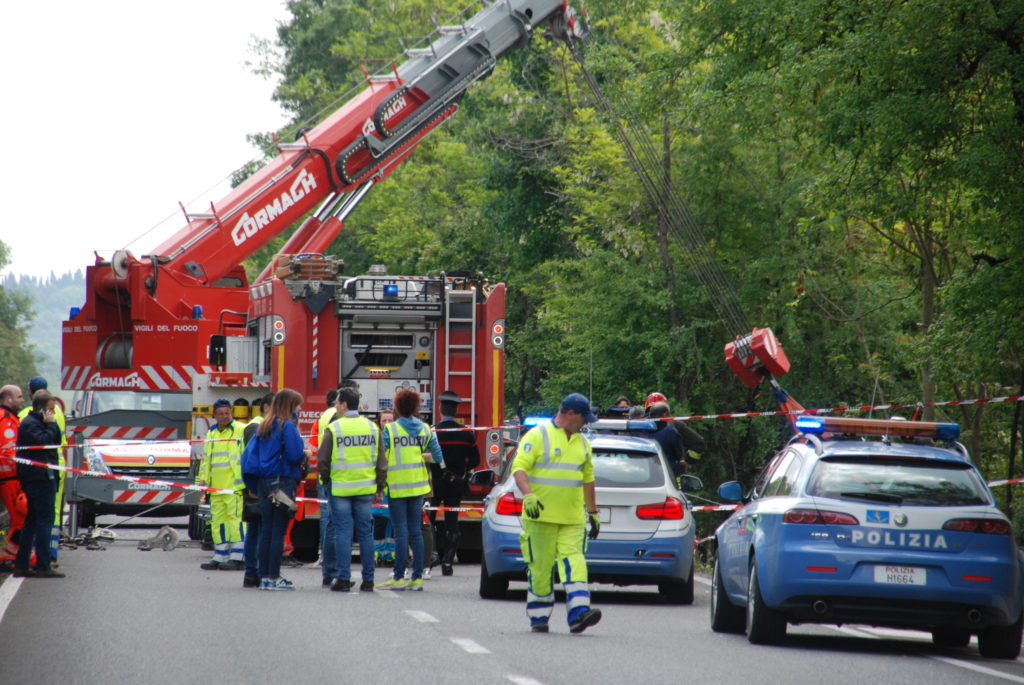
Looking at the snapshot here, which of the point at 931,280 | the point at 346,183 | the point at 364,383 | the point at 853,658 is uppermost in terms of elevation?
the point at 346,183

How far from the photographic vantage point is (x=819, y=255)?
2886cm

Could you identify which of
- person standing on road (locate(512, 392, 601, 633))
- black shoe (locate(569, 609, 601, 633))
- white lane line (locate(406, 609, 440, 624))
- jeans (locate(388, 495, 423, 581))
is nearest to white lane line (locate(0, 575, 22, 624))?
white lane line (locate(406, 609, 440, 624))

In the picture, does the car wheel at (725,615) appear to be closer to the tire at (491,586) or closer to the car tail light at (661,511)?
the car tail light at (661,511)

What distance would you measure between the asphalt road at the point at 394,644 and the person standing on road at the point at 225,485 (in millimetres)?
2611

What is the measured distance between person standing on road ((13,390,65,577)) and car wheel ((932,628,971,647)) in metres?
8.09

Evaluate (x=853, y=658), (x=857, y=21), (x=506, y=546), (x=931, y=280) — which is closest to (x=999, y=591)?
(x=853, y=658)

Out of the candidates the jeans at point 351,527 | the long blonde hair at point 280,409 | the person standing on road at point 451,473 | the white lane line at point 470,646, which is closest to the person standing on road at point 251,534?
the long blonde hair at point 280,409

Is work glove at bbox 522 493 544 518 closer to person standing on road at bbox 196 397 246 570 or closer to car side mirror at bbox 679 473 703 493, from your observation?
car side mirror at bbox 679 473 703 493

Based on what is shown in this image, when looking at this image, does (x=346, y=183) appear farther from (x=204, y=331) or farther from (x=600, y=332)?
(x=600, y=332)

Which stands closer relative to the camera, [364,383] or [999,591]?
[999,591]

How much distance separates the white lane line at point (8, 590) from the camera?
1300 centimetres

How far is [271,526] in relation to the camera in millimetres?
15180

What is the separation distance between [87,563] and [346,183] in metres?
9.12

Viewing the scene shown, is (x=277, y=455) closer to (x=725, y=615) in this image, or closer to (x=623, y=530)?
(x=623, y=530)
